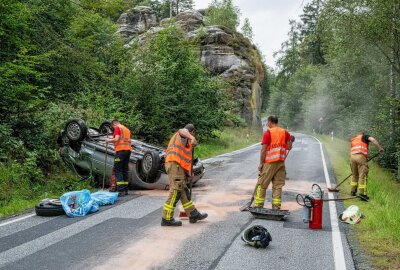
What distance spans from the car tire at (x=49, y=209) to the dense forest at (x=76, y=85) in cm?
148

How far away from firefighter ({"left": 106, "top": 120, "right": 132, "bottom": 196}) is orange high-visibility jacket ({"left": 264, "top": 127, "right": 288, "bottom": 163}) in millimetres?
3760

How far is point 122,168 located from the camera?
415 inches

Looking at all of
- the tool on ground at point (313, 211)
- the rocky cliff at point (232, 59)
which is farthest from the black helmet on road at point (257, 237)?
the rocky cliff at point (232, 59)

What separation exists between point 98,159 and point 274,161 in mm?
5061

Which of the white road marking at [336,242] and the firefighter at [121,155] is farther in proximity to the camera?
the firefighter at [121,155]

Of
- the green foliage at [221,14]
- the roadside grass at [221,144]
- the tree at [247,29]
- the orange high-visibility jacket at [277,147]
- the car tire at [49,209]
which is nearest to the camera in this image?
the car tire at [49,209]

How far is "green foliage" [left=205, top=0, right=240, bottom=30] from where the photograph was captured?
179 feet

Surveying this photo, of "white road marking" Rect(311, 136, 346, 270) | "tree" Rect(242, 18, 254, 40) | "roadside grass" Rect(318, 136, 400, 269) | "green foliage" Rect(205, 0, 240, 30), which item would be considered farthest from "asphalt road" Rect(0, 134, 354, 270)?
"tree" Rect(242, 18, 254, 40)

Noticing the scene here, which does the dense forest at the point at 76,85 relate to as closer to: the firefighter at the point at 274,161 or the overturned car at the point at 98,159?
the overturned car at the point at 98,159

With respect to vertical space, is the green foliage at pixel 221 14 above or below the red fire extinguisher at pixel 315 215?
above

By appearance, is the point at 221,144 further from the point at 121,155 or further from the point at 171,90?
the point at 121,155

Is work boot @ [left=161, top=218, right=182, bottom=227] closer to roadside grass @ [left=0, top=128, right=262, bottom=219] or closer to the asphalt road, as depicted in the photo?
the asphalt road

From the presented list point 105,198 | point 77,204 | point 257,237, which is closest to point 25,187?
point 105,198

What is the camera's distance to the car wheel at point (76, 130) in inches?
446
